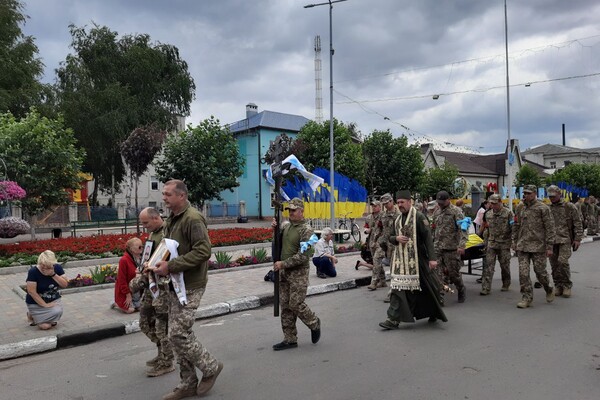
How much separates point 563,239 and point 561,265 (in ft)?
1.56

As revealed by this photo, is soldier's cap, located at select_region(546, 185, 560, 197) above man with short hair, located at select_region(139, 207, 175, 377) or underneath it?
above

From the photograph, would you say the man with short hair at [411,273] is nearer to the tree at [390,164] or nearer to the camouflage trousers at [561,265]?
the camouflage trousers at [561,265]

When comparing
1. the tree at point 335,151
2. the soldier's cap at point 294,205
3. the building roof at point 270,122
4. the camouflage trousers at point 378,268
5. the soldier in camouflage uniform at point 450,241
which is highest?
the building roof at point 270,122

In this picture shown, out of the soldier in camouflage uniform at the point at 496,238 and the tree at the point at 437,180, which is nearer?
the soldier in camouflage uniform at the point at 496,238

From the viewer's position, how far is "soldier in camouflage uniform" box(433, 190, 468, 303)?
7.79 meters

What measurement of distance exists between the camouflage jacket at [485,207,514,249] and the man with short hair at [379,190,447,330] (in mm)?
2722

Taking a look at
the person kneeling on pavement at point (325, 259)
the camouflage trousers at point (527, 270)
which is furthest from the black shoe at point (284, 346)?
the person kneeling on pavement at point (325, 259)

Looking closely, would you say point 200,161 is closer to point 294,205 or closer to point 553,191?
point 553,191

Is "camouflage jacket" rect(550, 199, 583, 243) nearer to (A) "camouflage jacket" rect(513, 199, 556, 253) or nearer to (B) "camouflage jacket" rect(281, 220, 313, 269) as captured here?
(A) "camouflage jacket" rect(513, 199, 556, 253)

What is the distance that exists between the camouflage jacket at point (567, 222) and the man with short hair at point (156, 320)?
717 cm

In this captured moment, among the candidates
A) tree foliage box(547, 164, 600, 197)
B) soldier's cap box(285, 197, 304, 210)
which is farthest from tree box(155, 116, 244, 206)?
tree foliage box(547, 164, 600, 197)

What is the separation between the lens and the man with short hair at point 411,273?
20.0ft

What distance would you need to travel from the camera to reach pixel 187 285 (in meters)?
4.09

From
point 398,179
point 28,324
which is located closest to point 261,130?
point 398,179
